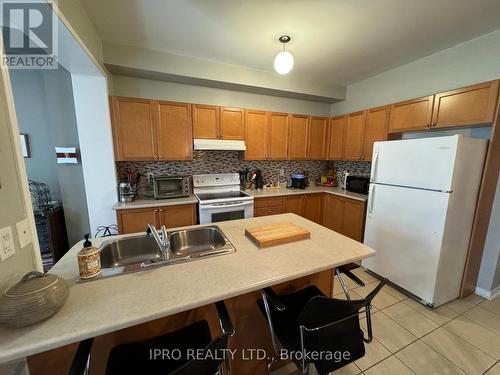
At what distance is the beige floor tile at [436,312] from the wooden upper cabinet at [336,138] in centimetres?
221

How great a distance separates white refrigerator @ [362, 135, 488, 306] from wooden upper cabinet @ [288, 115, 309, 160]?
1.38 metres

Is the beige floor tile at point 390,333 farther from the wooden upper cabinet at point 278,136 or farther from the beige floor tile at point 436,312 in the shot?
the wooden upper cabinet at point 278,136

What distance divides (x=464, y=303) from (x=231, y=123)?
338cm

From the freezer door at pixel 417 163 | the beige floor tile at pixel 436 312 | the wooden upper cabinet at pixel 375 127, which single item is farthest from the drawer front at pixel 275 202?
the beige floor tile at pixel 436 312

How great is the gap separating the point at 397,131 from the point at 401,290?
1.94 m

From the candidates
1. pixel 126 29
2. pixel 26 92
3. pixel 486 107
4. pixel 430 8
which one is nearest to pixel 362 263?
pixel 486 107

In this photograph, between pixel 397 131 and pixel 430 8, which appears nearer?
pixel 430 8

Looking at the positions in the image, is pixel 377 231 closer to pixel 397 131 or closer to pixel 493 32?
pixel 397 131

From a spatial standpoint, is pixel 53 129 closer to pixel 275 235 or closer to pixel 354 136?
pixel 275 235

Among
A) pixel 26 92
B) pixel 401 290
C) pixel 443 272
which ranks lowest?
pixel 401 290

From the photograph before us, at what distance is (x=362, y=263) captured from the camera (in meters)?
2.70

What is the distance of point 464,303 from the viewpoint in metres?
2.11

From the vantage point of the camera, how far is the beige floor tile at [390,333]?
166 cm

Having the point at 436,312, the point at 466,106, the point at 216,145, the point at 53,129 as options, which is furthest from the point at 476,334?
the point at 53,129
